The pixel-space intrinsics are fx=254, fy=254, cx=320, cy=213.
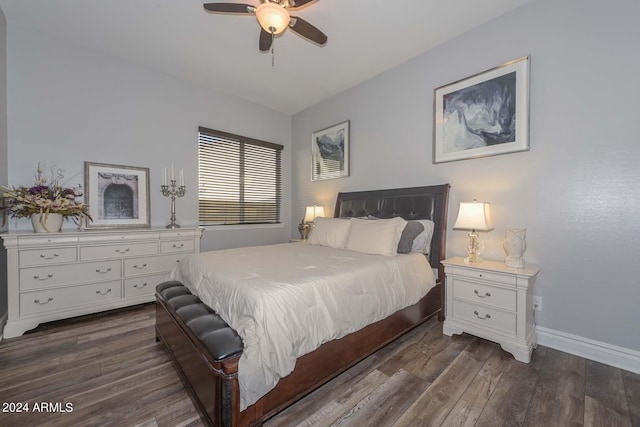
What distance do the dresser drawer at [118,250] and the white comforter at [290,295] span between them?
0.91 m

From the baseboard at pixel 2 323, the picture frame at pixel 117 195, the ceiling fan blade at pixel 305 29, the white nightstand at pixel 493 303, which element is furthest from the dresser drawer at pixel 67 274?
the white nightstand at pixel 493 303

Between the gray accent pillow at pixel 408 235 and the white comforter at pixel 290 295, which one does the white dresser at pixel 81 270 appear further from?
the gray accent pillow at pixel 408 235

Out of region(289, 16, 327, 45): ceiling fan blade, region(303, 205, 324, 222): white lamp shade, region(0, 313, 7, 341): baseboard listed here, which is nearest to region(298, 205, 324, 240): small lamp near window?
region(303, 205, 324, 222): white lamp shade

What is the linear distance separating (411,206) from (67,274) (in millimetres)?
3672

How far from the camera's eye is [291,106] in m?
4.49

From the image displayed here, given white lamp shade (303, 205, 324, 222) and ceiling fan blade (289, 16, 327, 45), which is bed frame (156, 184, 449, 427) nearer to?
white lamp shade (303, 205, 324, 222)

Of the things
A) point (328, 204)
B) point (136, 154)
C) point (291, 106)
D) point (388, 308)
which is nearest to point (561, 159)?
point (388, 308)

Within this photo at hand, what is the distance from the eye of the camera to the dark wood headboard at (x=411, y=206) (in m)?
2.73

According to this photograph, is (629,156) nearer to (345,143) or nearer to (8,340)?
(345,143)

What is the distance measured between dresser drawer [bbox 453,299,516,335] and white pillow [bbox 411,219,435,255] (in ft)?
1.88

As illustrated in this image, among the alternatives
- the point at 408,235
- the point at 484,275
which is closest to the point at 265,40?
the point at 408,235

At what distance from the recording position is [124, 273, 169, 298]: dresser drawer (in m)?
2.87

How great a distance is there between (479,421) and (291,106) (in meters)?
4.55

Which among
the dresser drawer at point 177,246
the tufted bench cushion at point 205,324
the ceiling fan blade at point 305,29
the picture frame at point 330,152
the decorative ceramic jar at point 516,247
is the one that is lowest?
the tufted bench cushion at point 205,324
